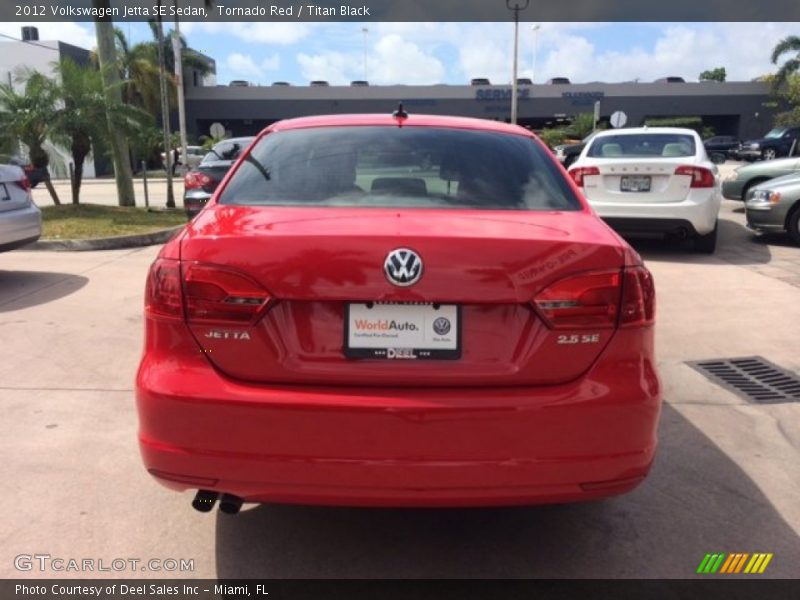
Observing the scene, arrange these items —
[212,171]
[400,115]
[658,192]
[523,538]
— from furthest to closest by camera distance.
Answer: [212,171] → [658,192] → [400,115] → [523,538]

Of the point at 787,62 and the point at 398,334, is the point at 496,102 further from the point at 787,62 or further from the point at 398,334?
the point at 398,334

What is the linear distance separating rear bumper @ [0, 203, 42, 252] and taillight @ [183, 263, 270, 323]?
613cm

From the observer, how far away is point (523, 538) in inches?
118

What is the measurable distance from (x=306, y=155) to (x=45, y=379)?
2.76 metres

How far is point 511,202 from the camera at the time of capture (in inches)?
114

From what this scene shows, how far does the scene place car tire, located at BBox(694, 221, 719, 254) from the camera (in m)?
9.38

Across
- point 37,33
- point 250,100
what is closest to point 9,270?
point 37,33

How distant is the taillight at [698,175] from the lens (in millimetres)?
8781

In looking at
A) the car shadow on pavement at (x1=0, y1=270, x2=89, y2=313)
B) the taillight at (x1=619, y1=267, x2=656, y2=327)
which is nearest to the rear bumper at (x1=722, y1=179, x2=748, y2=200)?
the car shadow on pavement at (x1=0, y1=270, x2=89, y2=313)

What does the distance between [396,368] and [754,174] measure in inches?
489

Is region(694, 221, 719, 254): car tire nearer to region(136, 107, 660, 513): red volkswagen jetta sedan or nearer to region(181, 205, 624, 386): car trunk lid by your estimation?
region(136, 107, 660, 513): red volkswagen jetta sedan

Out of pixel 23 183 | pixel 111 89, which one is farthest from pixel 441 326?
pixel 111 89

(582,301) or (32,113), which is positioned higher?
(32,113)

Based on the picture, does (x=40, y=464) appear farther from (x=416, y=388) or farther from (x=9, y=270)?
(x=9, y=270)
